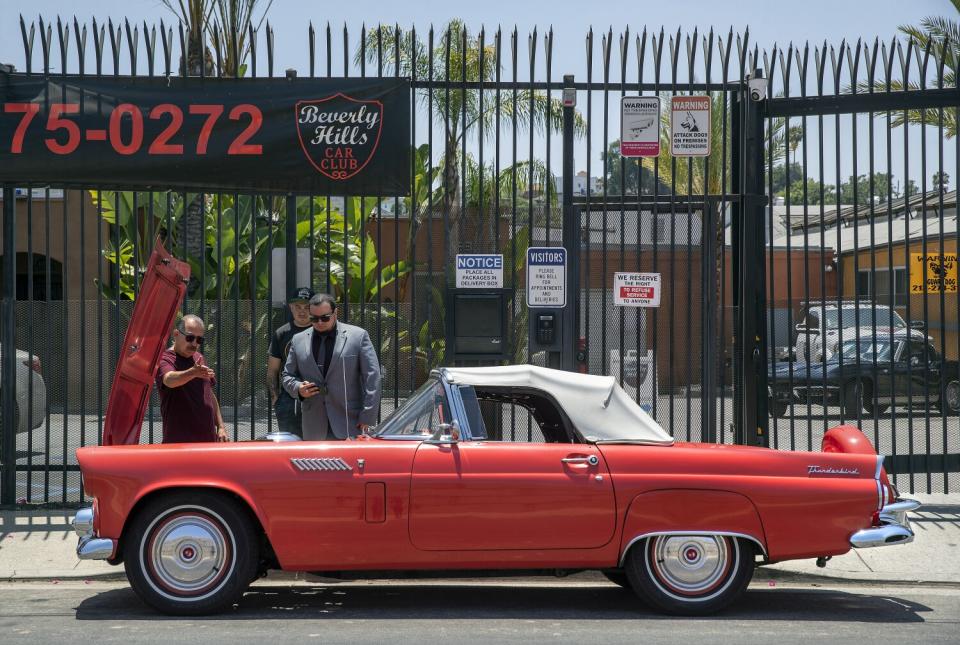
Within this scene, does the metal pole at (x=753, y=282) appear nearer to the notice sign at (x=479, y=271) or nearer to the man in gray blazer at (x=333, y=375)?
the notice sign at (x=479, y=271)

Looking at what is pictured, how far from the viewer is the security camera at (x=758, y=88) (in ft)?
28.6

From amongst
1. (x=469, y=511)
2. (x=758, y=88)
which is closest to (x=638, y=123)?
(x=758, y=88)

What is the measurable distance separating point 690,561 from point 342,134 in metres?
4.63

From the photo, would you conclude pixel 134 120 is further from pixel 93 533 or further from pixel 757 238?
pixel 757 238

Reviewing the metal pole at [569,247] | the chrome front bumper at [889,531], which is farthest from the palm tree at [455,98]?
the chrome front bumper at [889,531]

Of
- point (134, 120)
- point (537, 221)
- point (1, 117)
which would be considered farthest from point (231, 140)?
point (537, 221)

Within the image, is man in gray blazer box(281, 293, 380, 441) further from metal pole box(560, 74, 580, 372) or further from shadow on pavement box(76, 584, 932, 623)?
metal pole box(560, 74, 580, 372)

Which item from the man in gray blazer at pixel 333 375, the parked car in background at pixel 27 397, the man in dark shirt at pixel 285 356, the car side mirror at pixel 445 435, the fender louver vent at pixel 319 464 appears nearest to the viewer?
the fender louver vent at pixel 319 464

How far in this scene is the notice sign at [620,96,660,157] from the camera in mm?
8625

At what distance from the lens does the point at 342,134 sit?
8773mm

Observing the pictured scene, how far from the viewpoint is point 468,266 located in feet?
28.1

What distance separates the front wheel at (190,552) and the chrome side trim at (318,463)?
40 cm

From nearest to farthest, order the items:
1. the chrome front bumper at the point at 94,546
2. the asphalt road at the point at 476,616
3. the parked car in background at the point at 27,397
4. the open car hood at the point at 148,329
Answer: the asphalt road at the point at 476,616 < the chrome front bumper at the point at 94,546 < the open car hood at the point at 148,329 < the parked car in background at the point at 27,397

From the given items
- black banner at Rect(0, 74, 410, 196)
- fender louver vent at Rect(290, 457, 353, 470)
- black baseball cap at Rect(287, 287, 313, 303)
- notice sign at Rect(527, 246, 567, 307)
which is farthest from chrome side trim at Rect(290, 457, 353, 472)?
black banner at Rect(0, 74, 410, 196)
